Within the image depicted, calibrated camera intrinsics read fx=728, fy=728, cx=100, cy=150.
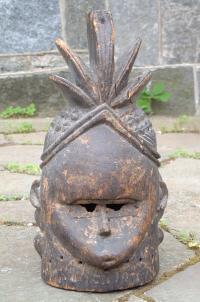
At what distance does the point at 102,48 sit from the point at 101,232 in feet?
2.17

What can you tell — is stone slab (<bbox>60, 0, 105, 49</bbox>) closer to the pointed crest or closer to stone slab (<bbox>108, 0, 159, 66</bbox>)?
stone slab (<bbox>108, 0, 159, 66</bbox>)

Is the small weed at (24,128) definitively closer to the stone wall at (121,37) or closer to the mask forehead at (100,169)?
the stone wall at (121,37)

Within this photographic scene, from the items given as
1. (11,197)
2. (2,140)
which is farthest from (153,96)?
(11,197)

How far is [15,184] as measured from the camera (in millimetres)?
4191

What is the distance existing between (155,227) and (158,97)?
315 centimetres

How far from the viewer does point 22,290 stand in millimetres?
2631

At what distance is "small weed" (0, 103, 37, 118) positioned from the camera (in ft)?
19.2

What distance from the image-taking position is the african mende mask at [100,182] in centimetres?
251

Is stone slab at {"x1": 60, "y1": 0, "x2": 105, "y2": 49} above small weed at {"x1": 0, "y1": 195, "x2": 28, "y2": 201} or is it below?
above

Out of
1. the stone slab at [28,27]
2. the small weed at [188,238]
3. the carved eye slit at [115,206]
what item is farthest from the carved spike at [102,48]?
the stone slab at [28,27]

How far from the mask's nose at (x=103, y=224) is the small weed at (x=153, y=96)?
3268mm

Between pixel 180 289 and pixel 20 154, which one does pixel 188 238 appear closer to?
pixel 180 289

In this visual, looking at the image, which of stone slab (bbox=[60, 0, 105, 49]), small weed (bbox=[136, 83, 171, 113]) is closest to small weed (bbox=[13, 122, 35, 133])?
stone slab (bbox=[60, 0, 105, 49])

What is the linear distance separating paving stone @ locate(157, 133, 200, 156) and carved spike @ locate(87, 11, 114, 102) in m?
2.27
